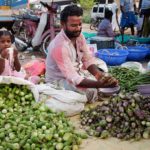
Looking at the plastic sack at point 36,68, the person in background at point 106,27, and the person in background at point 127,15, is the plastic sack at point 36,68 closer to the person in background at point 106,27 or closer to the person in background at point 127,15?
the person in background at point 106,27

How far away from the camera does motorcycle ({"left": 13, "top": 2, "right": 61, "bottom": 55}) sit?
8586 mm

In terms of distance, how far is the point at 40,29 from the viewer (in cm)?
862

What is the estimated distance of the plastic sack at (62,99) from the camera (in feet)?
13.1

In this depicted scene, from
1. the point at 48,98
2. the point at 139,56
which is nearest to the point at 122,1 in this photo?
the point at 139,56

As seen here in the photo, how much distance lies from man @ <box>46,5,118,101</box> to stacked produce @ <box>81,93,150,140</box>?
243mm

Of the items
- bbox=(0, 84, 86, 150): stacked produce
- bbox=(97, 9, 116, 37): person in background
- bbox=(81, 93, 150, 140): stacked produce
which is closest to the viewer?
bbox=(0, 84, 86, 150): stacked produce

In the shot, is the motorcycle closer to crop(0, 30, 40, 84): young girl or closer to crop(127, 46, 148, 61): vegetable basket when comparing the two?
crop(127, 46, 148, 61): vegetable basket

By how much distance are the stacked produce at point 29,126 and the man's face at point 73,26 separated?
875mm

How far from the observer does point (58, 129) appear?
10.8 feet

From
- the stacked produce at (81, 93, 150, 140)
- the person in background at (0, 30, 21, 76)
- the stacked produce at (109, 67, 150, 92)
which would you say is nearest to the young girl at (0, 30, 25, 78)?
the person in background at (0, 30, 21, 76)

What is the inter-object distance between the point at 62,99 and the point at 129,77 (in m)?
1.56

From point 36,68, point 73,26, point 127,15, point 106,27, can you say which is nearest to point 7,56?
point 73,26

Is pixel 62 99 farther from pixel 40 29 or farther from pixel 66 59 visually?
pixel 40 29

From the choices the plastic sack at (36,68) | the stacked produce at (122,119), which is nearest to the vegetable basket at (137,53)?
the plastic sack at (36,68)
